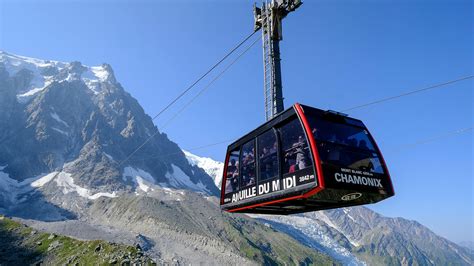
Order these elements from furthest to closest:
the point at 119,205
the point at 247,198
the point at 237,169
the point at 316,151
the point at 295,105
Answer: the point at 119,205 < the point at 237,169 < the point at 247,198 < the point at 295,105 < the point at 316,151

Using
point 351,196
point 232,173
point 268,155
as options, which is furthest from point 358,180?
point 232,173

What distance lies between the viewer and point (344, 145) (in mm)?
12781

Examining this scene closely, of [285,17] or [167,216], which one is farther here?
[167,216]

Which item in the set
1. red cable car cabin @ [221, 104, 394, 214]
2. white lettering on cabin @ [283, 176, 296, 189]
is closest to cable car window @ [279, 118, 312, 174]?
red cable car cabin @ [221, 104, 394, 214]

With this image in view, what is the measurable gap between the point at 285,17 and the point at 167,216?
174 meters

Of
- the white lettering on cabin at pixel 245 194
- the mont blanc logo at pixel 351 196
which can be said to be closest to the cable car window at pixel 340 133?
the mont blanc logo at pixel 351 196

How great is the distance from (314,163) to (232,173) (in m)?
5.93

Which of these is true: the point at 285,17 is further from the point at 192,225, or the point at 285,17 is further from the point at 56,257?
the point at 192,225

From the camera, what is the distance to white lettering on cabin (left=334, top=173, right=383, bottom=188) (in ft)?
38.4

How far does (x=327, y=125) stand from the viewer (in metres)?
13.0

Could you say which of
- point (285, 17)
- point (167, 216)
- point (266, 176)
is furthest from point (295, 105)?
point (167, 216)

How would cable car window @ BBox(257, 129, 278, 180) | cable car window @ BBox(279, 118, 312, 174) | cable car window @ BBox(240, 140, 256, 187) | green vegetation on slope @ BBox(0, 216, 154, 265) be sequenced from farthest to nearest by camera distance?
1. green vegetation on slope @ BBox(0, 216, 154, 265)
2. cable car window @ BBox(240, 140, 256, 187)
3. cable car window @ BBox(257, 129, 278, 180)
4. cable car window @ BBox(279, 118, 312, 174)

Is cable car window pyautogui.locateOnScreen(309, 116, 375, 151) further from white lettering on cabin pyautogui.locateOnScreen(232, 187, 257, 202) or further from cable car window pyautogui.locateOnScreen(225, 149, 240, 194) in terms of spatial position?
cable car window pyautogui.locateOnScreen(225, 149, 240, 194)

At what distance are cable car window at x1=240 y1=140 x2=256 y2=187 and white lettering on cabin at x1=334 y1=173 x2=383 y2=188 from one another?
13.3 feet
